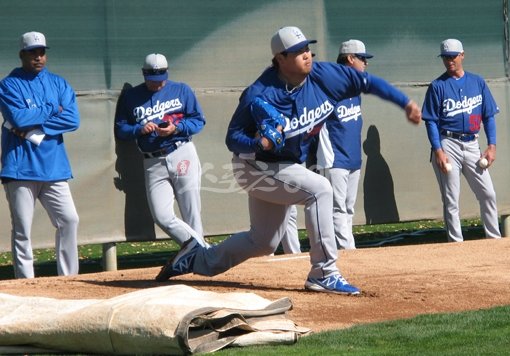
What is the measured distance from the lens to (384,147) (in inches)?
473

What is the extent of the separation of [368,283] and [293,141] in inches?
51.9

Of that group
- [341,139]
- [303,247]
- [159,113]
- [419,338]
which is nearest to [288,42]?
[419,338]

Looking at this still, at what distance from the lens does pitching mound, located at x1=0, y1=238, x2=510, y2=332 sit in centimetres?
720

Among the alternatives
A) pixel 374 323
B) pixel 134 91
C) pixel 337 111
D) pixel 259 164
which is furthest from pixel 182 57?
pixel 374 323

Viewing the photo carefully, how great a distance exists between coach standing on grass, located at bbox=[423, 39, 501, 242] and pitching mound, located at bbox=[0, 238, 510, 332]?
3.85 feet

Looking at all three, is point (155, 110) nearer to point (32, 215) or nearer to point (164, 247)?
point (32, 215)

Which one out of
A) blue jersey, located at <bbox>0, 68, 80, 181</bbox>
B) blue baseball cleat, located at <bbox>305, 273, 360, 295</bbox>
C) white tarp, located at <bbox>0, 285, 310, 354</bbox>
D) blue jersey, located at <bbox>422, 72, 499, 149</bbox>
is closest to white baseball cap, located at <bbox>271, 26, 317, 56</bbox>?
blue baseball cleat, located at <bbox>305, 273, 360, 295</bbox>

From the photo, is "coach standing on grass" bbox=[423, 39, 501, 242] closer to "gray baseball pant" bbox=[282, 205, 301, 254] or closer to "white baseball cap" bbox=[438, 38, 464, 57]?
"white baseball cap" bbox=[438, 38, 464, 57]

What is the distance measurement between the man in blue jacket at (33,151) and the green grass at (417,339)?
3.68 meters

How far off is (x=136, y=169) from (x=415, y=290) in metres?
3.80

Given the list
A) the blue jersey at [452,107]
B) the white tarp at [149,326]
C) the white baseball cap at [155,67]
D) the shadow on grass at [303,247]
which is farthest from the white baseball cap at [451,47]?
the white tarp at [149,326]

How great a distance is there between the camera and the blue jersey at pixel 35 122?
9188mm

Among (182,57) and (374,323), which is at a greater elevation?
(182,57)

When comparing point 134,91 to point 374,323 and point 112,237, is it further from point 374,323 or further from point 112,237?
point 374,323
